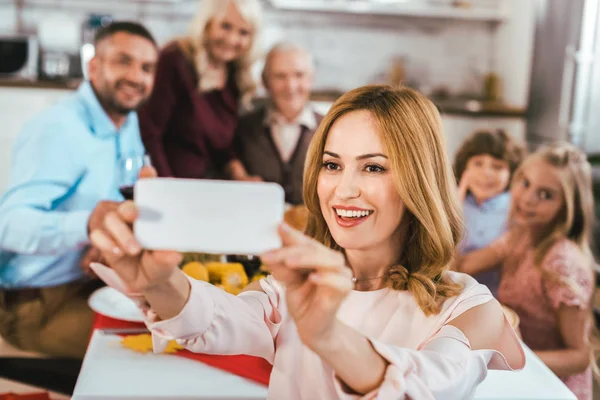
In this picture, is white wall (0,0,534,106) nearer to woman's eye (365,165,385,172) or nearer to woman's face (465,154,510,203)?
woman's face (465,154,510,203)

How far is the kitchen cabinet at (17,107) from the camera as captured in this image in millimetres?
3473

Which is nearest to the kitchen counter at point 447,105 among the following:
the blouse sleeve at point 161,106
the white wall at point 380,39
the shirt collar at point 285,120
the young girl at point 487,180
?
the white wall at point 380,39

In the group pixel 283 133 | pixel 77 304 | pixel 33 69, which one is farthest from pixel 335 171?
pixel 33 69

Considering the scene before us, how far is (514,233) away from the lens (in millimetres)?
1839

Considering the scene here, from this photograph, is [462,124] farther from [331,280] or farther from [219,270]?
[331,280]

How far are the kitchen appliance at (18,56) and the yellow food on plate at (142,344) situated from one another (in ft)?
9.67

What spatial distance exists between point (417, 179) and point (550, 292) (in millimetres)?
795

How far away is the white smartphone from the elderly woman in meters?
1.73

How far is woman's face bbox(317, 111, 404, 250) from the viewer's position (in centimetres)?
91

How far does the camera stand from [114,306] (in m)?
Answer: 1.27

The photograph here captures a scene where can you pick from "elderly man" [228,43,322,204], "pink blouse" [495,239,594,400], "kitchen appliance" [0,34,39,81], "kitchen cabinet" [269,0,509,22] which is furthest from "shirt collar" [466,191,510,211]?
"kitchen appliance" [0,34,39,81]

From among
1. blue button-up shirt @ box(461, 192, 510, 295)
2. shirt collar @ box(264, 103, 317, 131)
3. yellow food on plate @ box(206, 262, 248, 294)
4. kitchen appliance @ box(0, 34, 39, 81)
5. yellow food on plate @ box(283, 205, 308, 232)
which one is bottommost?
blue button-up shirt @ box(461, 192, 510, 295)

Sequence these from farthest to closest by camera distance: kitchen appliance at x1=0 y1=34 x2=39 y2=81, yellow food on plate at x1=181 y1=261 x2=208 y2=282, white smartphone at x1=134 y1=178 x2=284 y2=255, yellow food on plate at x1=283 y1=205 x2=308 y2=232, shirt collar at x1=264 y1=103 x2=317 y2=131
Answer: kitchen appliance at x1=0 y1=34 x2=39 y2=81, shirt collar at x1=264 y1=103 x2=317 y2=131, yellow food on plate at x1=283 y1=205 x2=308 y2=232, yellow food on plate at x1=181 y1=261 x2=208 y2=282, white smartphone at x1=134 y1=178 x2=284 y2=255

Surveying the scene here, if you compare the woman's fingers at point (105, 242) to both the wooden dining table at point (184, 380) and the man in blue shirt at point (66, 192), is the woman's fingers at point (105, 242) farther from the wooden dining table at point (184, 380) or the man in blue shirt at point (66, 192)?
the man in blue shirt at point (66, 192)
